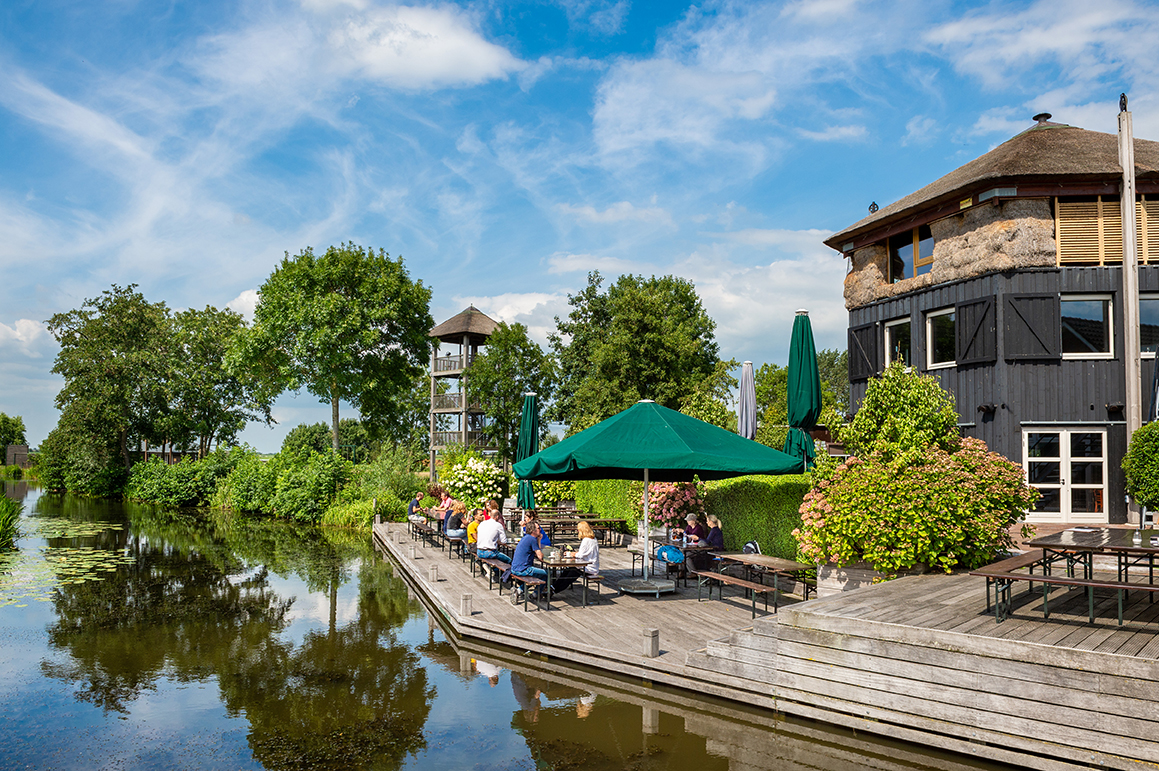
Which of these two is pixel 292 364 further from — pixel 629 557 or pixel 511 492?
pixel 629 557

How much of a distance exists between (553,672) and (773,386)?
45970 millimetres

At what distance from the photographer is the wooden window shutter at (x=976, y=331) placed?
16.1m

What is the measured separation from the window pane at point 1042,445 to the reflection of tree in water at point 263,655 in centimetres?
1357

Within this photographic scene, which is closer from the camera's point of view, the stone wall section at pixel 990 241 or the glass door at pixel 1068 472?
the glass door at pixel 1068 472

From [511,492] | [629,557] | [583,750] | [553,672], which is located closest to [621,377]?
[511,492]

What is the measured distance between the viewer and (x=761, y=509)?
44.7 ft

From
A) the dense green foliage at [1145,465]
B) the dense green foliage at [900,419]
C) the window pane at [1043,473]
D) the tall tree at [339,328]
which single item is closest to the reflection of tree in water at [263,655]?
the dense green foliage at [900,419]

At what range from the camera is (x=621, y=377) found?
33.8 metres

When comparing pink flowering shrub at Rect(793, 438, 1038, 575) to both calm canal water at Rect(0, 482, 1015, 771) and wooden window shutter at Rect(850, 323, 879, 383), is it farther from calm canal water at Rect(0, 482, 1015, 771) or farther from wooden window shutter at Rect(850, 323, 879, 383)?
wooden window shutter at Rect(850, 323, 879, 383)

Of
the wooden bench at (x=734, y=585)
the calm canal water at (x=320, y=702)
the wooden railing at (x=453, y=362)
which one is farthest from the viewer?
the wooden railing at (x=453, y=362)

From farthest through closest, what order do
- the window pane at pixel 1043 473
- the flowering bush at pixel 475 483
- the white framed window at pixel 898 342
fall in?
the flowering bush at pixel 475 483 → the white framed window at pixel 898 342 → the window pane at pixel 1043 473

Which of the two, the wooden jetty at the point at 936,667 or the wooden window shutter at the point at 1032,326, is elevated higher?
the wooden window shutter at the point at 1032,326

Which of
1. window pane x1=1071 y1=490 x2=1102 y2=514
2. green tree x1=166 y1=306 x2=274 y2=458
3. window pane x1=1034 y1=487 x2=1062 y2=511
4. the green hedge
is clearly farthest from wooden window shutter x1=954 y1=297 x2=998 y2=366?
green tree x1=166 y1=306 x2=274 y2=458

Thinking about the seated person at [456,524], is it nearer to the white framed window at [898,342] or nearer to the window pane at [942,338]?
the white framed window at [898,342]
